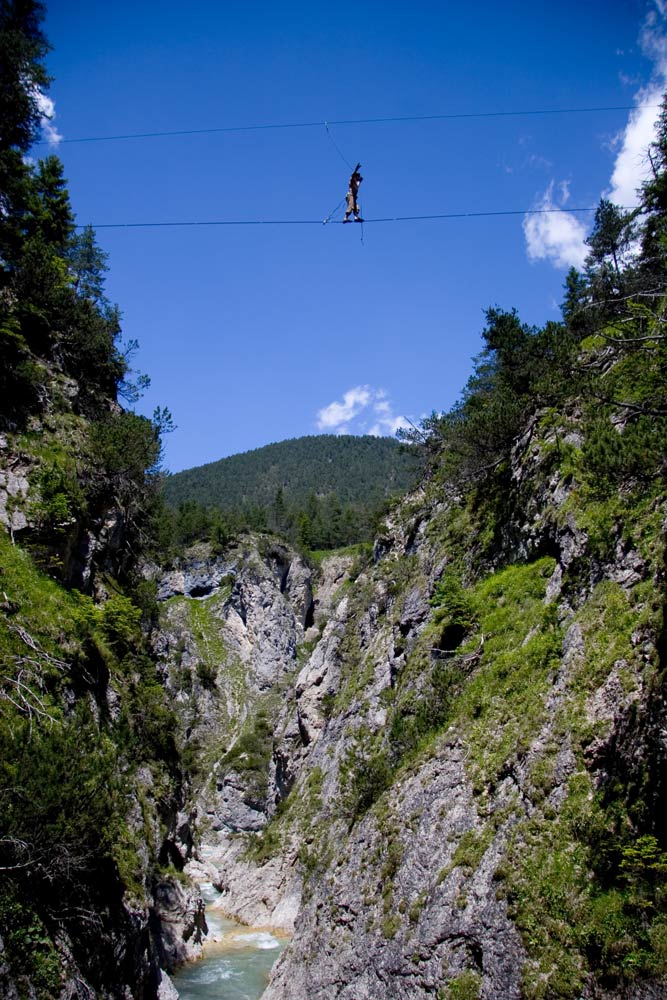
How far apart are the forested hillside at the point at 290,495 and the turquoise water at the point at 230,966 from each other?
179 feet

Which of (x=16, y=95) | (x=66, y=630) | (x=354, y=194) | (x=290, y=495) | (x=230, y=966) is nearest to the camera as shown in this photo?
(x=354, y=194)

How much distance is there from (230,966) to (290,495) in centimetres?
14092

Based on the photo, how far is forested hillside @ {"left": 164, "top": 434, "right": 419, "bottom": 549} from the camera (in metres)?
91.3

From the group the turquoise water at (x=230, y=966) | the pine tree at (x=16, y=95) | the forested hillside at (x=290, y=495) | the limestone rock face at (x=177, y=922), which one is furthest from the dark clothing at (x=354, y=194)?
the forested hillside at (x=290, y=495)

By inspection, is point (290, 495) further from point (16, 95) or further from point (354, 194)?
point (354, 194)

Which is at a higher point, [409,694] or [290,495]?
[290,495]

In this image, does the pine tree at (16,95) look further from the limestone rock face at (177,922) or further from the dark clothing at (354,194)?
the limestone rock face at (177,922)

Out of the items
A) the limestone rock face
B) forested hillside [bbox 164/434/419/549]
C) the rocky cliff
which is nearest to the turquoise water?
the limestone rock face

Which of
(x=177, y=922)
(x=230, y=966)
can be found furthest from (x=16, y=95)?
(x=230, y=966)

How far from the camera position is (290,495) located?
166 metres

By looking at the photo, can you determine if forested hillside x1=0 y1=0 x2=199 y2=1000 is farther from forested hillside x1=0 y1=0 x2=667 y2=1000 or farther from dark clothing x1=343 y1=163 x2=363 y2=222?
dark clothing x1=343 y1=163 x2=363 y2=222

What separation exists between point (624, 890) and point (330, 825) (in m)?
15.5

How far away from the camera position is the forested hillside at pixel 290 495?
91.3m

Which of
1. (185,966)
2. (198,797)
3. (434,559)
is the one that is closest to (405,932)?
(434,559)
